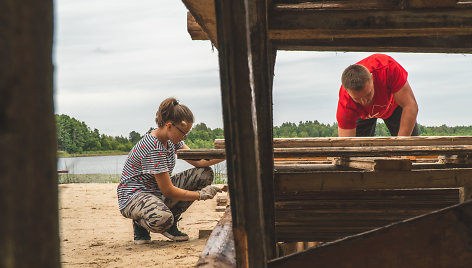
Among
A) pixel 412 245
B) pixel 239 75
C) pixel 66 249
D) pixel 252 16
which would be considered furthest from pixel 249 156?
pixel 66 249

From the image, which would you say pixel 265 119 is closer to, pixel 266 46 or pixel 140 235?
pixel 266 46

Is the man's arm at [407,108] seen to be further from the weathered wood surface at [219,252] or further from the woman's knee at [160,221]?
the weathered wood surface at [219,252]

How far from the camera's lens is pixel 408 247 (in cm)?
149

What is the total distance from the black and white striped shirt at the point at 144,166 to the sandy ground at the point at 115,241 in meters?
0.55

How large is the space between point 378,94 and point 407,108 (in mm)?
396

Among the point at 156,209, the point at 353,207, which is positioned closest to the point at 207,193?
the point at 156,209

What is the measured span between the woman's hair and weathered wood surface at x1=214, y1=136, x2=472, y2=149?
0.80m

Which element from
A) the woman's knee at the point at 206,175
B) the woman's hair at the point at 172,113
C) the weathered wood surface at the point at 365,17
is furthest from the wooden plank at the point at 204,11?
Answer: the woman's knee at the point at 206,175

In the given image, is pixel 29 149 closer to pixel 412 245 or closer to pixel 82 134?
pixel 412 245

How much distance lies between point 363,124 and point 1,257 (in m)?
6.33

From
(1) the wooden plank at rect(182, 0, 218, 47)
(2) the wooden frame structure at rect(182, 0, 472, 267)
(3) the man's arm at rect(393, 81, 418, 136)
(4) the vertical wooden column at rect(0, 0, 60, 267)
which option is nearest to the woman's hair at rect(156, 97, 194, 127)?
(2) the wooden frame structure at rect(182, 0, 472, 267)

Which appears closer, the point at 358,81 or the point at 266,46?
the point at 266,46

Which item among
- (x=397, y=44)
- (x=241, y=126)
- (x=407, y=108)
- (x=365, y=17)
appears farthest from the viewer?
(x=407, y=108)

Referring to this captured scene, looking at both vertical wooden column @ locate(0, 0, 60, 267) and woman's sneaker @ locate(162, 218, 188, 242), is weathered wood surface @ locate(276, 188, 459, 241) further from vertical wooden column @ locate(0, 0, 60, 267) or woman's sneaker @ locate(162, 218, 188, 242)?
vertical wooden column @ locate(0, 0, 60, 267)
